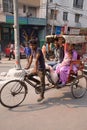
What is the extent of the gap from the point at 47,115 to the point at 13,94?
1.04 m

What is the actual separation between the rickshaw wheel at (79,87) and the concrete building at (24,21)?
1515 centimetres

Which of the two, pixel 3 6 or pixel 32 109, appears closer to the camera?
pixel 32 109

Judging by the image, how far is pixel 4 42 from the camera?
848 inches

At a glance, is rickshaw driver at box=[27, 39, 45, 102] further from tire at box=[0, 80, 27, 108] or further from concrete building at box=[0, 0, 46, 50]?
concrete building at box=[0, 0, 46, 50]

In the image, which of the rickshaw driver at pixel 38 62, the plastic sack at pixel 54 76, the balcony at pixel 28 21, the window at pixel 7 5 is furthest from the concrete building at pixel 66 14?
the rickshaw driver at pixel 38 62

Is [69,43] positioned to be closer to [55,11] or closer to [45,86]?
[45,86]

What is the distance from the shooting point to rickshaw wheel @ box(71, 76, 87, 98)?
5441 millimetres

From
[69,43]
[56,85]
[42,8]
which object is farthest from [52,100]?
[42,8]

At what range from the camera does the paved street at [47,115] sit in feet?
12.4

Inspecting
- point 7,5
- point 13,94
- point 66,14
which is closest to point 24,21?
point 7,5

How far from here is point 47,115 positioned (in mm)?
4258

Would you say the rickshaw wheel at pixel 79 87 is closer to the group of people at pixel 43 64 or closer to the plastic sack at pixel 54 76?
the group of people at pixel 43 64

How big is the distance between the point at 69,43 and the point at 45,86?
4.60 ft

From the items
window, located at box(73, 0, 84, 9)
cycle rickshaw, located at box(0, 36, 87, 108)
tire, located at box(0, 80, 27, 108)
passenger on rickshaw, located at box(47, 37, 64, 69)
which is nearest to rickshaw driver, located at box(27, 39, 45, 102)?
cycle rickshaw, located at box(0, 36, 87, 108)
